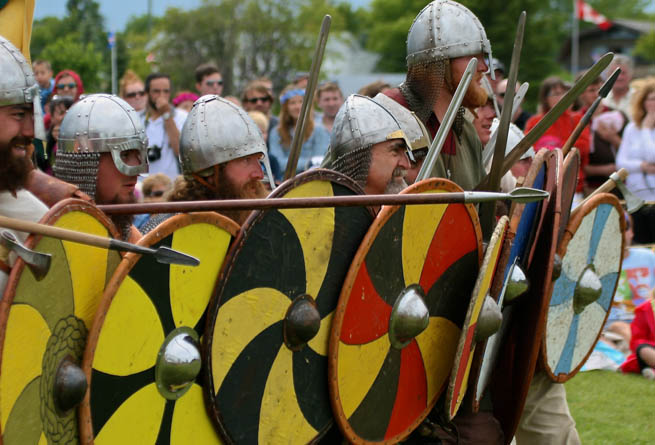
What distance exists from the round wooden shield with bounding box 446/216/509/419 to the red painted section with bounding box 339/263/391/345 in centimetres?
26

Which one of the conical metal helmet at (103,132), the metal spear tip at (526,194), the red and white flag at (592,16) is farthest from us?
the red and white flag at (592,16)

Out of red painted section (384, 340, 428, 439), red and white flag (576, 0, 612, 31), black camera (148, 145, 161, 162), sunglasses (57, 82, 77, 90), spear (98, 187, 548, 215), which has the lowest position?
red painted section (384, 340, 428, 439)

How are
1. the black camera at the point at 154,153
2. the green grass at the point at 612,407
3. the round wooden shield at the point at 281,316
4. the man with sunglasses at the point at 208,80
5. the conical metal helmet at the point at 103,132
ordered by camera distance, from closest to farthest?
the round wooden shield at the point at 281,316 < the conical metal helmet at the point at 103,132 < the green grass at the point at 612,407 < the black camera at the point at 154,153 < the man with sunglasses at the point at 208,80

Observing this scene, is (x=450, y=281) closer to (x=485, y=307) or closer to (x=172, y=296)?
(x=485, y=307)

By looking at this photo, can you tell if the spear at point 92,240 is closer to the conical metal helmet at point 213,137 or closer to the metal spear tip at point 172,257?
the metal spear tip at point 172,257

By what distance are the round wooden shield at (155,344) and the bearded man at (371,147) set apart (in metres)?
0.93

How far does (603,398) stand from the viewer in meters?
5.56

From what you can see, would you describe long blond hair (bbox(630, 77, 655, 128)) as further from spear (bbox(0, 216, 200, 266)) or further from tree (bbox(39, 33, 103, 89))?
tree (bbox(39, 33, 103, 89))

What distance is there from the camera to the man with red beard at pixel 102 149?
2.91 metres

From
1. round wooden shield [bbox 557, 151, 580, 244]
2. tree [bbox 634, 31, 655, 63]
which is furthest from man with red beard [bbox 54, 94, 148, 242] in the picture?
tree [bbox 634, 31, 655, 63]

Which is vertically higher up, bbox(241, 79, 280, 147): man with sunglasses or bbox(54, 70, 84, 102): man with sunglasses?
bbox(54, 70, 84, 102): man with sunglasses

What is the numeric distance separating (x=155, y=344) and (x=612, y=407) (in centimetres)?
374

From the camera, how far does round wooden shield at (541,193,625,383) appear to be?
11.9ft

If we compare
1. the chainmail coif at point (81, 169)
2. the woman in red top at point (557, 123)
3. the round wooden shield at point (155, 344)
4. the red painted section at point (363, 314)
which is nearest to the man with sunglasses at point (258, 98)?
the woman in red top at point (557, 123)
